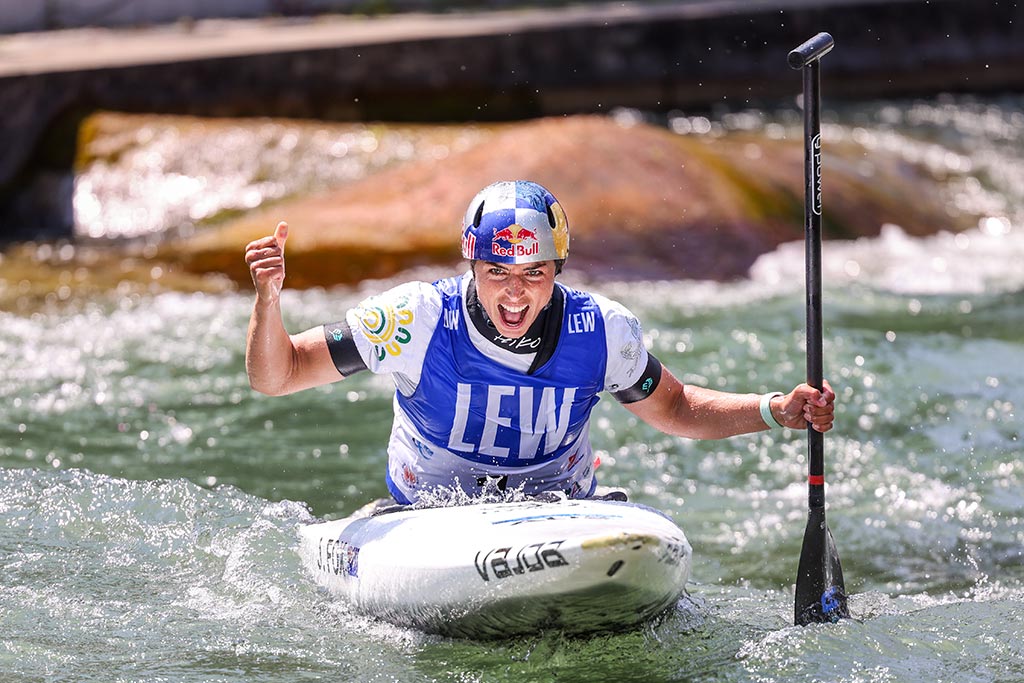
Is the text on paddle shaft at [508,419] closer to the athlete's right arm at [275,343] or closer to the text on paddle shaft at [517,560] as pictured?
the athlete's right arm at [275,343]

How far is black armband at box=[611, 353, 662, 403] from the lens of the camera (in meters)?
4.85

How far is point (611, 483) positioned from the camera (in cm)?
736

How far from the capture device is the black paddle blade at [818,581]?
4.84m

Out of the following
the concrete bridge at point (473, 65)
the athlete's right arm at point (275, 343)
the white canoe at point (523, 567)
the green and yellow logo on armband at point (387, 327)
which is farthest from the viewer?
the concrete bridge at point (473, 65)

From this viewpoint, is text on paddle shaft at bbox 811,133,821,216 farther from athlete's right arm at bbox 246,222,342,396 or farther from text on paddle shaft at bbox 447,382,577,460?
athlete's right arm at bbox 246,222,342,396

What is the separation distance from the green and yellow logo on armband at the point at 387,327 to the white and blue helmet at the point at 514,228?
0.32 metres

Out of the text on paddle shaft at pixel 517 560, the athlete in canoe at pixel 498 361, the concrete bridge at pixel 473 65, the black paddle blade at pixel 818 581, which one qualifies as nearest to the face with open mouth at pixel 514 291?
the athlete in canoe at pixel 498 361

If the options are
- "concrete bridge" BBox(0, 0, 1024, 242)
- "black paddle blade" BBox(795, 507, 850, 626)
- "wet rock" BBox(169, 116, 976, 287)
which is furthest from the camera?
"concrete bridge" BBox(0, 0, 1024, 242)

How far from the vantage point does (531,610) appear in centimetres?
420

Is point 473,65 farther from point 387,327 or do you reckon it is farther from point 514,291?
point 514,291

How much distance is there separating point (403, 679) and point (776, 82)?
14104mm

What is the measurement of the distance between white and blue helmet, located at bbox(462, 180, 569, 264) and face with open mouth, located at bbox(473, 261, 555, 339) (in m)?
0.04

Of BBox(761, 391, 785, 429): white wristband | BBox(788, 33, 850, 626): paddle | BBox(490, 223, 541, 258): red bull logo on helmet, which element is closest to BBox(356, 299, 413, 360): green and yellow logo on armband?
BBox(490, 223, 541, 258): red bull logo on helmet

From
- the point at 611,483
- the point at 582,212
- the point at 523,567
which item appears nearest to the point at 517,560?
the point at 523,567
